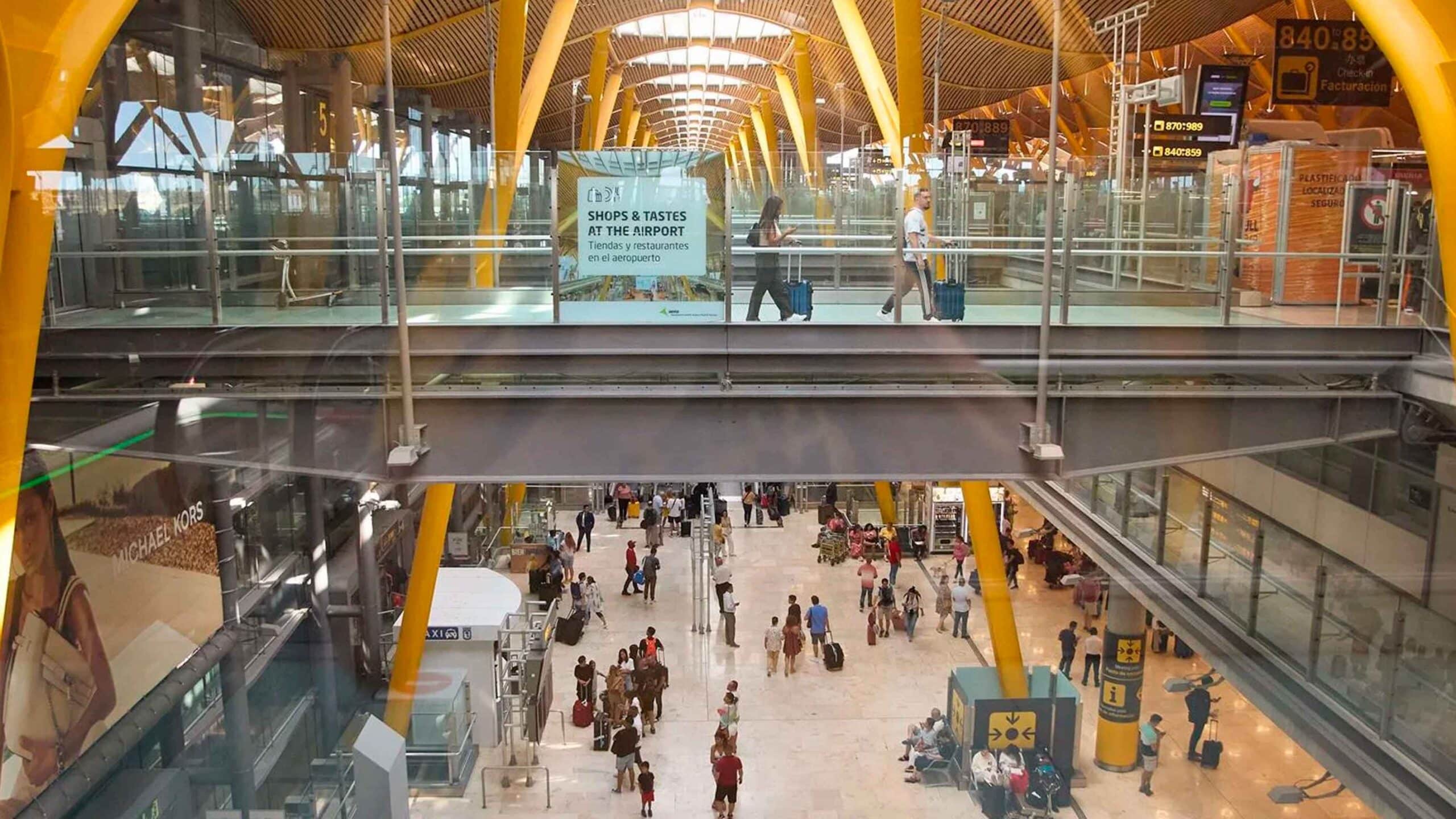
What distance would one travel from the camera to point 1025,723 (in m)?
15.9

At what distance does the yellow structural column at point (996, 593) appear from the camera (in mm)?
15633

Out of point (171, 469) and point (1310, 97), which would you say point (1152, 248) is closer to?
point (171, 469)

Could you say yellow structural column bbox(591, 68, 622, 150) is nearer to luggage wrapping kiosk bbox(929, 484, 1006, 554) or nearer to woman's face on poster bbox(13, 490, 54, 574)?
luggage wrapping kiosk bbox(929, 484, 1006, 554)

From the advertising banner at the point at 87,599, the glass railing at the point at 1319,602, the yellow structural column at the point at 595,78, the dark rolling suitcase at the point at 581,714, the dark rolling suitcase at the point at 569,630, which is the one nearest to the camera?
the advertising banner at the point at 87,599

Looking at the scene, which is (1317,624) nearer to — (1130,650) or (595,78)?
(1130,650)

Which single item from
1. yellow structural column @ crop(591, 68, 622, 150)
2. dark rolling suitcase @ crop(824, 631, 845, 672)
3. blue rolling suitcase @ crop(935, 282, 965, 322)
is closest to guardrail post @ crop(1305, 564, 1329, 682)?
blue rolling suitcase @ crop(935, 282, 965, 322)

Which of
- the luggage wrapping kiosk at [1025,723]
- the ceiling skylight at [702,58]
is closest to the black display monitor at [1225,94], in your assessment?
the luggage wrapping kiosk at [1025,723]

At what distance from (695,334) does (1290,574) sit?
8014mm

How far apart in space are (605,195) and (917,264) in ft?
9.67

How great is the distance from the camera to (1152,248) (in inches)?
442

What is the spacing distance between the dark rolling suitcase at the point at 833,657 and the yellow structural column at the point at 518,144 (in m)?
9.77

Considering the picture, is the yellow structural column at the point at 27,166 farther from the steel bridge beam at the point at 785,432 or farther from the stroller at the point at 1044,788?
the stroller at the point at 1044,788

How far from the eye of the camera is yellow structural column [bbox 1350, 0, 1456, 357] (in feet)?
23.5

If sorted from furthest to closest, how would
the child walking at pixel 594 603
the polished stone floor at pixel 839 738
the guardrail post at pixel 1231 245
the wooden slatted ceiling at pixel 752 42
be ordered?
the child walking at pixel 594 603, the wooden slatted ceiling at pixel 752 42, the polished stone floor at pixel 839 738, the guardrail post at pixel 1231 245
